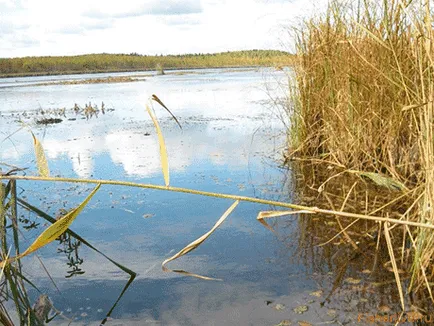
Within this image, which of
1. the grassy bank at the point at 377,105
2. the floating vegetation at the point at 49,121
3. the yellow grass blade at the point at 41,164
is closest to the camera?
the yellow grass blade at the point at 41,164

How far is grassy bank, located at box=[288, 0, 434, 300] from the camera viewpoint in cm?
237

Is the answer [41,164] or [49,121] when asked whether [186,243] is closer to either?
[41,164]

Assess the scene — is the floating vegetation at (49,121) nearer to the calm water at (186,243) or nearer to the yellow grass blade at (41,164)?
the calm water at (186,243)

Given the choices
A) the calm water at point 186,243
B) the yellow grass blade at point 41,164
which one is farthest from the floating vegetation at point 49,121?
the yellow grass blade at point 41,164

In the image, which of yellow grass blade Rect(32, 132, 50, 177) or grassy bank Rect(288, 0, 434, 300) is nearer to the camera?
yellow grass blade Rect(32, 132, 50, 177)

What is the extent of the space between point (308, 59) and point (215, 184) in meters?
1.64

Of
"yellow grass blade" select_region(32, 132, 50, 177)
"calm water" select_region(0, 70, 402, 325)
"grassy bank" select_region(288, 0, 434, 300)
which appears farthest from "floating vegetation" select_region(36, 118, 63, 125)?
"yellow grass blade" select_region(32, 132, 50, 177)

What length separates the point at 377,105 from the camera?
12.2ft

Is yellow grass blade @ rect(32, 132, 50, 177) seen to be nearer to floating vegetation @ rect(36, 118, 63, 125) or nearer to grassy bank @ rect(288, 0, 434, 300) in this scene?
grassy bank @ rect(288, 0, 434, 300)

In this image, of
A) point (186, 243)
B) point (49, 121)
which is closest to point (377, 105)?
point (186, 243)

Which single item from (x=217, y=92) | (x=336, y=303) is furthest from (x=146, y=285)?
(x=217, y=92)

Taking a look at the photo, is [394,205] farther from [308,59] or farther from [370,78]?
[308,59]

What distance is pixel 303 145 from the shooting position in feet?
17.8

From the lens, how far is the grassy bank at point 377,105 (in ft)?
7.78
